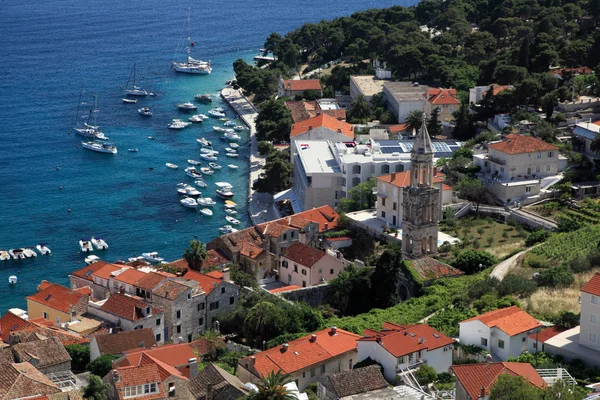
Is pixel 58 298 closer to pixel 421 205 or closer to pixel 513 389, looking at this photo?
pixel 421 205

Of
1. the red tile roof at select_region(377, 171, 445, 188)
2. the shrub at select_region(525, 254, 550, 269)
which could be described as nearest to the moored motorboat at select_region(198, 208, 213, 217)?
the red tile roof at select_region(377, 171, 445, 188)

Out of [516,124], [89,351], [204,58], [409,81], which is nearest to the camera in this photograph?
[89,351]

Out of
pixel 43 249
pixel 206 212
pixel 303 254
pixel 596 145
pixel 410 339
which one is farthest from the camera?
A: pixel 206 212

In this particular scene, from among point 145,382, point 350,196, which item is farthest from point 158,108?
point 145,382

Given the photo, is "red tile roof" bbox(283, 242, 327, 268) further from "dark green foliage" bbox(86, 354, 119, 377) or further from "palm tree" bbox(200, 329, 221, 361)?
"dark green foliage" bbox(86, 354, 119, 377)

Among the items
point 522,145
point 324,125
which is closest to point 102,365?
point 522,145

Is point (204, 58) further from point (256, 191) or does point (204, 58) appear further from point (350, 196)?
point (350, 196)
